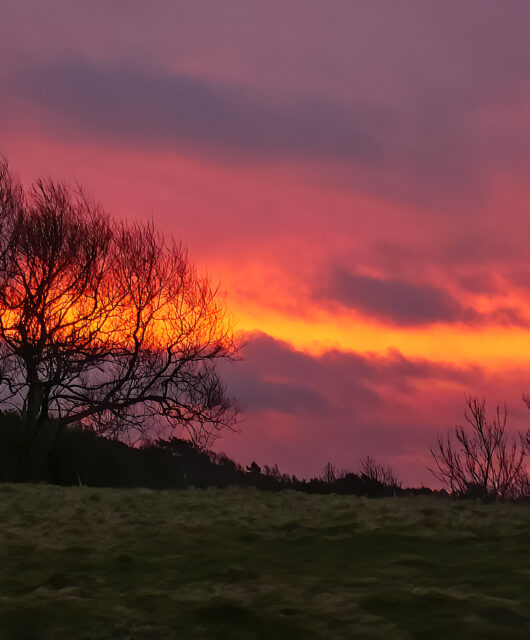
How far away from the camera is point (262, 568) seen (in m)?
6.38

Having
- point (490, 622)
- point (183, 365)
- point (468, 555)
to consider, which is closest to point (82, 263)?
point (183, 365)

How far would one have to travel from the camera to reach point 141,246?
24.8m

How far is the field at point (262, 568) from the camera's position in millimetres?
4875

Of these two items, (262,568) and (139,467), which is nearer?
(262,568)

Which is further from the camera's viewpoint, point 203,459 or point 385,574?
point 203,459

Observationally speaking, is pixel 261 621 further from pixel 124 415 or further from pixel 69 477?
pixel 124 415

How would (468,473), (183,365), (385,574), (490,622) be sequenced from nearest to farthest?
(490,622) < (385,574) < (183,365) < (468,473)

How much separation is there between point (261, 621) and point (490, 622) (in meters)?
1.28

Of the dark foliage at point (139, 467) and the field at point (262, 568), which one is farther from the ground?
the dark foliage at point (139, 467)

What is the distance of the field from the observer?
488 centimetres

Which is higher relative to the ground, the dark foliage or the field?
the dark foliage

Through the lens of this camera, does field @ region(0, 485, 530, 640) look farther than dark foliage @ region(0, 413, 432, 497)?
No

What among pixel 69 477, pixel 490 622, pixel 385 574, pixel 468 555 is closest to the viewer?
pixel 490 622

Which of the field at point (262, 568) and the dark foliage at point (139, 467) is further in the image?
the dark foliage at point (139, 467)
